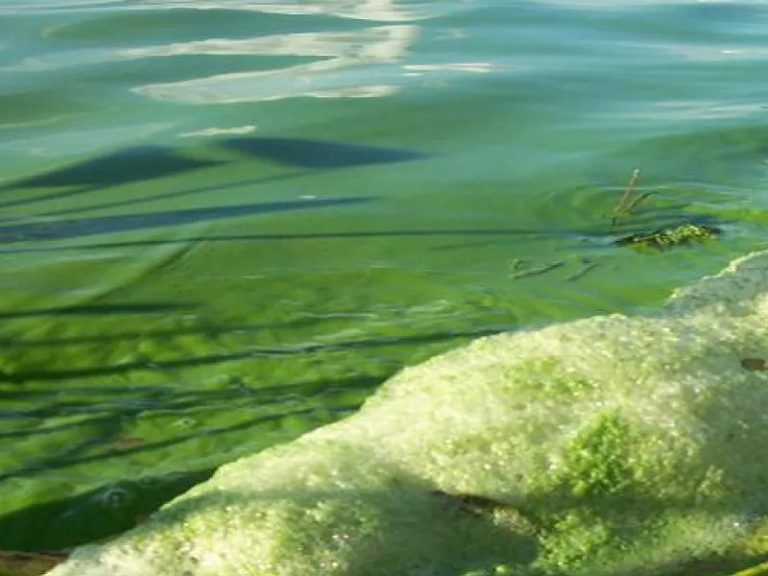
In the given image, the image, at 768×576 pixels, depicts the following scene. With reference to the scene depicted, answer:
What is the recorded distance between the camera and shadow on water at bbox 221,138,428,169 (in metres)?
4.60

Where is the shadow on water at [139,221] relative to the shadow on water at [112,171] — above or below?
below

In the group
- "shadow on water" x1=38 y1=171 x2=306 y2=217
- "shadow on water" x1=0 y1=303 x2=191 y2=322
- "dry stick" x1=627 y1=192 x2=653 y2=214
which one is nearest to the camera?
"shadow on water" x1=0 y1=303 x2=191 y2=322

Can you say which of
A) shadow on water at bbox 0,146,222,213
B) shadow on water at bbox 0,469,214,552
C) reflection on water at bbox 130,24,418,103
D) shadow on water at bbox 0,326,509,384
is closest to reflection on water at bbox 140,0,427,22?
reflection on water at bbox 130,24,418,103

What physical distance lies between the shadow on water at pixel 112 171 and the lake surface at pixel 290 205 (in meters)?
0.01

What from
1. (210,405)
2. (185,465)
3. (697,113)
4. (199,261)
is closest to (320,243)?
(199,261)

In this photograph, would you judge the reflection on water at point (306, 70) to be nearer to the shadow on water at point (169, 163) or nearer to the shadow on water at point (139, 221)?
the shadow on water at point (169, 163)

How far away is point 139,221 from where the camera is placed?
13.0ft

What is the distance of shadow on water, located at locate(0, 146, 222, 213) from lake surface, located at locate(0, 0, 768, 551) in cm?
1

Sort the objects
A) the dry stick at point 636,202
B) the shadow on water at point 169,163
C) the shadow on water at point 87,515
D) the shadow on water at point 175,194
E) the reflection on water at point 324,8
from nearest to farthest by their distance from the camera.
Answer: the shadow on water at point 87,515 < the shadow on water at point 175,194 < the dry stick at point 636,202 < the shadow on water at point 169,163 < the reflection on water at point 324,8

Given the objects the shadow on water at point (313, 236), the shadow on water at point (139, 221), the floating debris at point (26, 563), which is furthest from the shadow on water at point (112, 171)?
the floating debris at point (26, 563)

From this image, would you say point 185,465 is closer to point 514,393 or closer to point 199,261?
point 514,393

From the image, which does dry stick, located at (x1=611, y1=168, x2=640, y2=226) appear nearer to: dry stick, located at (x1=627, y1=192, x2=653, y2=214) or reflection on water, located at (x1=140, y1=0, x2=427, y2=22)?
dry stick, located at (x1=627, y1=192, x2=653, y2=214)

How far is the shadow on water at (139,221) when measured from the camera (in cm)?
382

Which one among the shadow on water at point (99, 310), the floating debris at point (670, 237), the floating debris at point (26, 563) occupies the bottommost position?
the floating debris at point (670, 237)
